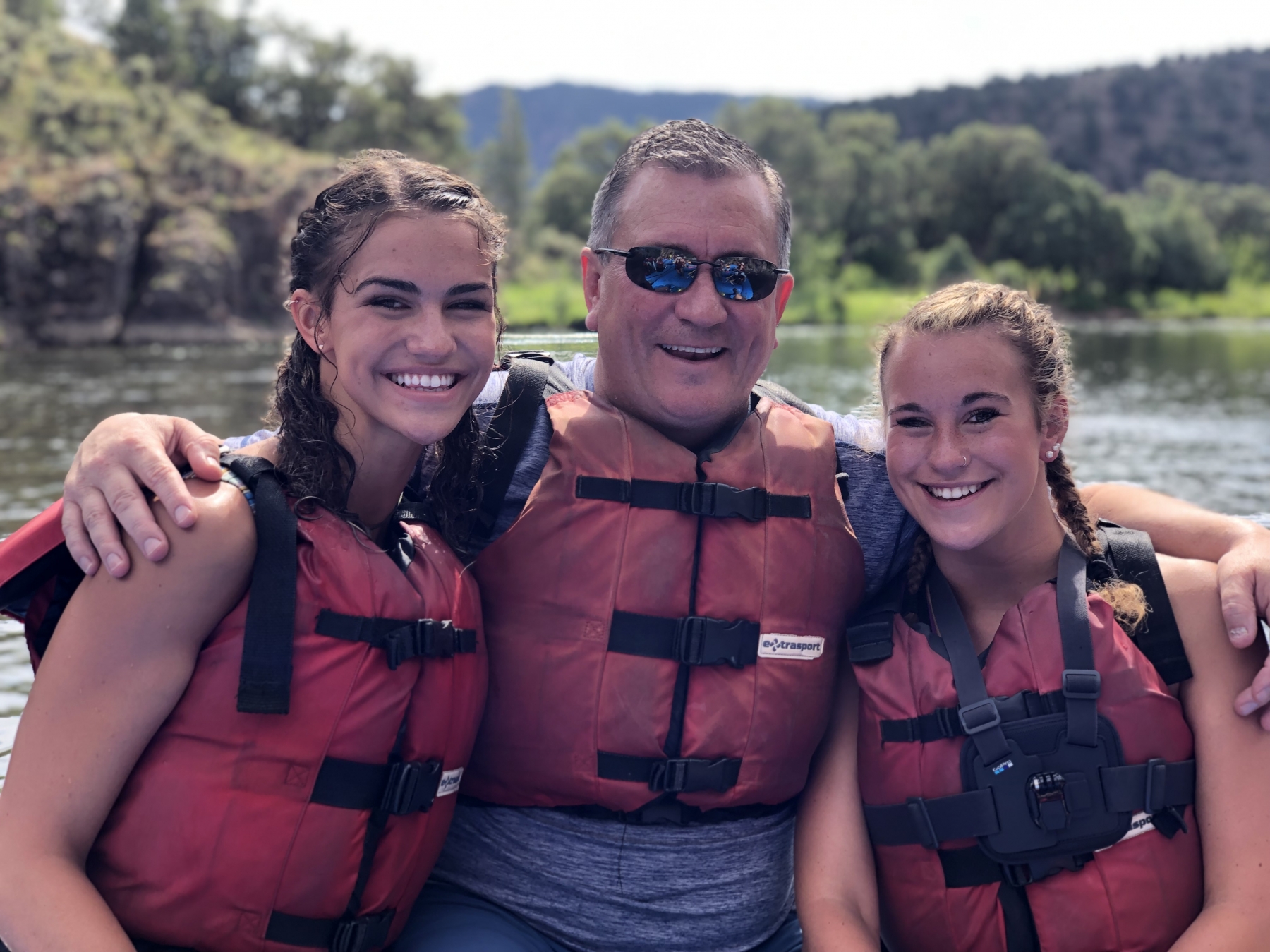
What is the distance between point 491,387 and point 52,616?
3.53 ft

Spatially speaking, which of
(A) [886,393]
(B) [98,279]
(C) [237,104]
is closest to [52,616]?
(A) [886,393]

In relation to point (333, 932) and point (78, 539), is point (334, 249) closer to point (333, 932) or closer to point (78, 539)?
point (78, 539)

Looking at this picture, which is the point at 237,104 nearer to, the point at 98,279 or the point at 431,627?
the point at 98,279

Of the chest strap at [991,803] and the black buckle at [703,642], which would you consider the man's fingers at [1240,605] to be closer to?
the chest strap at [991,803]

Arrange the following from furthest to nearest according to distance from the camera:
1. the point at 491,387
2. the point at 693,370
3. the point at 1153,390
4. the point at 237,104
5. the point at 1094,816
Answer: the point at 237,104 < the point at 1153,390 < the point at 491,387 < the point at 693,370 < the point at 1094,816

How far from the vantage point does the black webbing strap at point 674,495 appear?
7.89 feet

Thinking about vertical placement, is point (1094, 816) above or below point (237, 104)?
below

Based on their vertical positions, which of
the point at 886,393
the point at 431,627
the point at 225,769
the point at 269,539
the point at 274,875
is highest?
the point at 886,393

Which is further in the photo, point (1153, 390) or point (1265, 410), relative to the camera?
point (1153, 390)

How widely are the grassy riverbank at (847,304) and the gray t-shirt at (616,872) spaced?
60.1ft

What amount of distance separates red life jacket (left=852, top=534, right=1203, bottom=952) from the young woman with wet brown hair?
90 centimetres

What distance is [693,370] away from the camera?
249cm

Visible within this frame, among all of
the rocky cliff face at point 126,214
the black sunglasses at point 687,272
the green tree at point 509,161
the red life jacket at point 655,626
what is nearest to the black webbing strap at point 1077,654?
the red life jacket at point 655,626

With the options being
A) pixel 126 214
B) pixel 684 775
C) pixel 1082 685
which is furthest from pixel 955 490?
pixel 126 214
